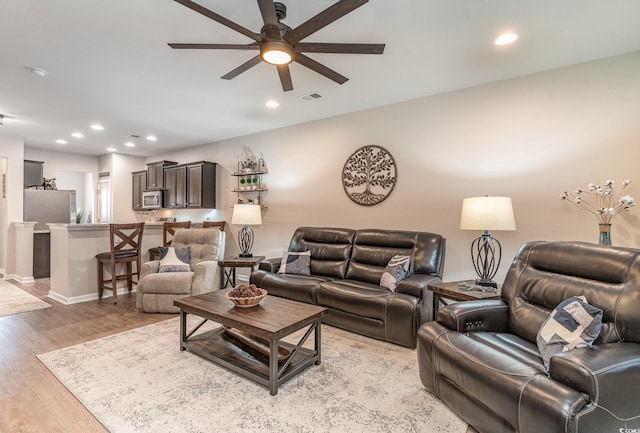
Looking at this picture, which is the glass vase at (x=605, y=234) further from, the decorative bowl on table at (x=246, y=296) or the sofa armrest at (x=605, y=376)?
the decorative bowl on table at (x=246, y=296)

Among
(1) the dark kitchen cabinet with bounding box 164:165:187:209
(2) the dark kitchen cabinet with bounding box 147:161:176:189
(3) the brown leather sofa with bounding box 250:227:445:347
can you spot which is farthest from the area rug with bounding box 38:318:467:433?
(2) the dark kitchen cabinet with bounding box 147:161:176:189

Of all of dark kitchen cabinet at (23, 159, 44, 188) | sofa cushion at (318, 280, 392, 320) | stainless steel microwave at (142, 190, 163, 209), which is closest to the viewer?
sofa cushion at (318, 280, 392, 320)

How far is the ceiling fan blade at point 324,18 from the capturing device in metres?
1.67

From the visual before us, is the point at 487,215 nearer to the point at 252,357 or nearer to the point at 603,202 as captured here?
the point at 603,202

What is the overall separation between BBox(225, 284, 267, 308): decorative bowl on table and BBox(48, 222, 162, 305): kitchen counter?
10.2 ft

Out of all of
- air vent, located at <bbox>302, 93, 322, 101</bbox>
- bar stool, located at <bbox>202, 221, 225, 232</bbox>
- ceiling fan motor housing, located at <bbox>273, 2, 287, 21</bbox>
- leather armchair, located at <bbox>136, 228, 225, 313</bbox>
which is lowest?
leather armchair, located at <bbox>136, 228, 225, 313</bbox>

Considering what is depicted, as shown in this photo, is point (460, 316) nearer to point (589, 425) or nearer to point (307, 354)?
point (589, 425)

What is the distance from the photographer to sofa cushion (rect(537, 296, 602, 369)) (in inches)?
66.4

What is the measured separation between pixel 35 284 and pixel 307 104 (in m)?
5.63

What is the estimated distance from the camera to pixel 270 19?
1814 mm

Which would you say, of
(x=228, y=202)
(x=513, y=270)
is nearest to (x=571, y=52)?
(x=513, y=270)

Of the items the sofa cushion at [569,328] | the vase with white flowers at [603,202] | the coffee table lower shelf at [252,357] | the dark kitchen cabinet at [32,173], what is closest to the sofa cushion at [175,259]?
the coffee table lower shelf at [252,357]

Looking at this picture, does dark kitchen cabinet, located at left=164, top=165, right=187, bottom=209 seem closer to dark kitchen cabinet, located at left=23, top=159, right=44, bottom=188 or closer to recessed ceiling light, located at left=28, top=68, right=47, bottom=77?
dark kitchen cabinet, located at left=23, top=159, right=44, bottom=188

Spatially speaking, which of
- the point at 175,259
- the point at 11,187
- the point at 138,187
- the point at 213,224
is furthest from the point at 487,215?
the point at 11,187
